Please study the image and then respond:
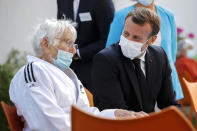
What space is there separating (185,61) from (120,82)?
10.8ft

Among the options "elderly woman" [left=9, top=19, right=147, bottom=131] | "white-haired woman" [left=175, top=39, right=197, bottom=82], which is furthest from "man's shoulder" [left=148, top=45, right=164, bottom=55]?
"white-haired woman" [left=175, top=39, right=197, bottom=82]

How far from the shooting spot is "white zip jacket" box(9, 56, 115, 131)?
76.1 inches

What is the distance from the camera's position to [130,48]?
2.29 metres

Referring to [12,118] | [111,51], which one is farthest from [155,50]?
[12,118]

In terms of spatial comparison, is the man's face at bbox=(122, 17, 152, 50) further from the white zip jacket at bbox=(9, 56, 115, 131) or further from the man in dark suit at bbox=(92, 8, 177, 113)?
the white zip jacket at bbox=(9, 56, 115, 131)

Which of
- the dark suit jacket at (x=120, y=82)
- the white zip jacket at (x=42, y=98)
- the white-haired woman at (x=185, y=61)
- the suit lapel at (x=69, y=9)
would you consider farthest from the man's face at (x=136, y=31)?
the white-haired woman at (x=185, y=61)

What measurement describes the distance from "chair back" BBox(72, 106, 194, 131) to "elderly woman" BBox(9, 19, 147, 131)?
51cm

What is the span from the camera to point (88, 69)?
3.08 m

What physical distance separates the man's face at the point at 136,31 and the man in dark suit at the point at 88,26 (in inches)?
25.5

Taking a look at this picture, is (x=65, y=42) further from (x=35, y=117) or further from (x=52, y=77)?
(x=35, y=117)

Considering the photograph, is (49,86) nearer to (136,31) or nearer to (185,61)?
(136,31)

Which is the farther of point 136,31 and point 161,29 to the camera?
point 161,29

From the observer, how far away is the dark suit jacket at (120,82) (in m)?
2.24

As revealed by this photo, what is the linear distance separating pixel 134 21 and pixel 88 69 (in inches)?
34.3
